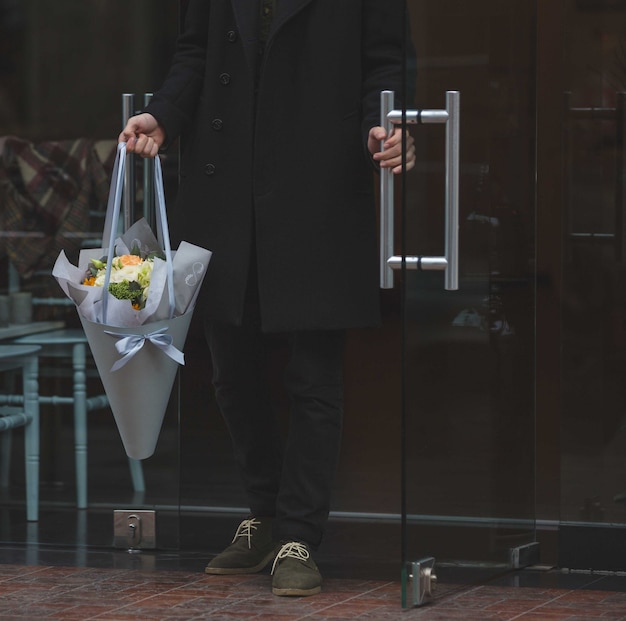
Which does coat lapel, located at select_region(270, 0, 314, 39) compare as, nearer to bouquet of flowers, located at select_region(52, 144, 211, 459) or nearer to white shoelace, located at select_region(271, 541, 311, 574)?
bouquet of flowers, located at select_region(52, 144, 211, 459)

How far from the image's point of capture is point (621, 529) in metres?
4.14

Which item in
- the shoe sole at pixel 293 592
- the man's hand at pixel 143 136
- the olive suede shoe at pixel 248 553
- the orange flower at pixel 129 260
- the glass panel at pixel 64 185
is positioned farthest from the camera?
the glass panel at pixel 64 185

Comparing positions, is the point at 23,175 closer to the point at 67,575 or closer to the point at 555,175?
the point at 67,575

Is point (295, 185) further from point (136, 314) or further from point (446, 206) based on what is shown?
point (136, 314)

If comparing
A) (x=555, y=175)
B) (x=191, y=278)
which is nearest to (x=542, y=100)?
(x=555, y=175)

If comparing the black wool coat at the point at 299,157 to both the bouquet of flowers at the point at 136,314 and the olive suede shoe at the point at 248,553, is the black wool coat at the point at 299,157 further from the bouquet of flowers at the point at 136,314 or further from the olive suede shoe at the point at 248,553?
the olive suede shoe at the point at 248,553

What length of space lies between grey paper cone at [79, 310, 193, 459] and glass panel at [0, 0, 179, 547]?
96 cm

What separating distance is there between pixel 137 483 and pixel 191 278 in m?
1.33

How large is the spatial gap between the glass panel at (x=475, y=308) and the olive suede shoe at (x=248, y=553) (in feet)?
1.88

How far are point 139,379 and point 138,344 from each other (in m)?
0.11

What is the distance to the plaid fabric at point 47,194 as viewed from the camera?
16.1ft

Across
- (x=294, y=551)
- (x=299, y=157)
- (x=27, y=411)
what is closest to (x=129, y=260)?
(x=299, y=157)

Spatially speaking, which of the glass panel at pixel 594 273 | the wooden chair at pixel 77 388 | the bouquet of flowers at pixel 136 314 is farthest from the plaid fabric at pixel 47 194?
the glass panel at pixel 594 273

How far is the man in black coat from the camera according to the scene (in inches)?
150
